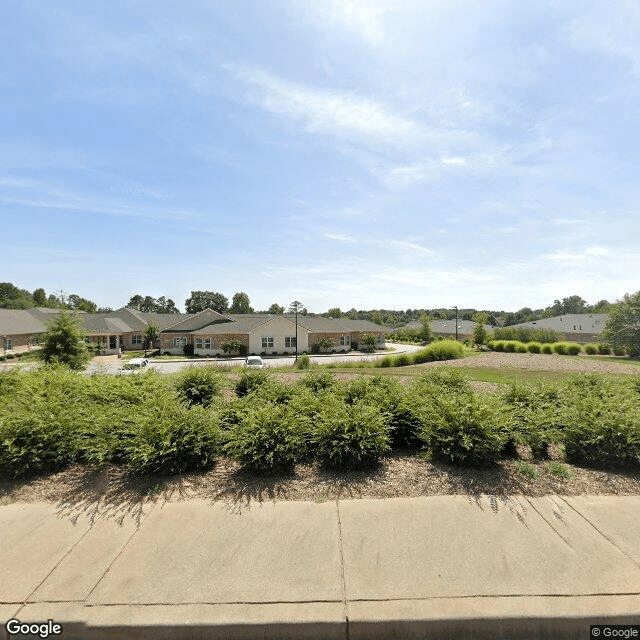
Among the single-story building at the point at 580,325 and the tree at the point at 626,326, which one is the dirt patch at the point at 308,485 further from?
the single-story building at the point at 580,325

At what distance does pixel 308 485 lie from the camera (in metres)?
4.59

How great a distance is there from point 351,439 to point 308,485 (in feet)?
2.72

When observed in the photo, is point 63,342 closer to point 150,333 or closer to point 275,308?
point 150,333

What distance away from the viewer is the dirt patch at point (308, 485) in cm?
432

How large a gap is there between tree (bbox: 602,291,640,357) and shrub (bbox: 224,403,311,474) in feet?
169

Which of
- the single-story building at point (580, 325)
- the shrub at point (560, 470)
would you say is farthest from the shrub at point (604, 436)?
the single-story building at point (580, 325)

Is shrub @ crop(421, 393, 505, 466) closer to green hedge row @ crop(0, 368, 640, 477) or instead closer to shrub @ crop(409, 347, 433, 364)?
green hedge row @ crop(0, 368, 640, 477)

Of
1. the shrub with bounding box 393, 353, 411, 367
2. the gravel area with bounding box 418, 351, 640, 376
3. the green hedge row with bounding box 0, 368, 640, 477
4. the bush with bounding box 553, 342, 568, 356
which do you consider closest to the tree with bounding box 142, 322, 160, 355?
the shrub with bounding box 393, 353, 411, 367

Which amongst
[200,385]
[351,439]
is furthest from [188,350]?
[351,439]

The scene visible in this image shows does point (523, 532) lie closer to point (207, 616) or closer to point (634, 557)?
point (634, 557)

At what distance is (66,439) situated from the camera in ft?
16.8

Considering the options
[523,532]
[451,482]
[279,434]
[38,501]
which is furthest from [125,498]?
[523,532]

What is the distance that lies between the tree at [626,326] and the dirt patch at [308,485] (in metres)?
48.7

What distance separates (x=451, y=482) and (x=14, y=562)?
15.1ft
